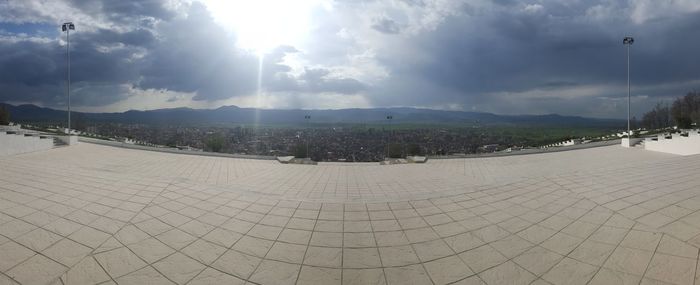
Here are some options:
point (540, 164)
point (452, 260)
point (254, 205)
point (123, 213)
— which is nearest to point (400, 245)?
point (452, 260)

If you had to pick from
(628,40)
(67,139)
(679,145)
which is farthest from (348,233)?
(628,40)

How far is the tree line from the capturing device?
115 ft

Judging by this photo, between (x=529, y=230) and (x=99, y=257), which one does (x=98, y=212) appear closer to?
(x=99, y=257)

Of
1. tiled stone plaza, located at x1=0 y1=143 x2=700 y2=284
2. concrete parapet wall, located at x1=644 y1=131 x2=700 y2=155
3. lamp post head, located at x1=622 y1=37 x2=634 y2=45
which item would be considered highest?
lamp post head, located at x1=622 y1=37 x2=634 y2=45

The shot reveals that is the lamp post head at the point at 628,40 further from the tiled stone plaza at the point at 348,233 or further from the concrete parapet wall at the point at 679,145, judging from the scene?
the tiled stone plaza at the point at 348,233

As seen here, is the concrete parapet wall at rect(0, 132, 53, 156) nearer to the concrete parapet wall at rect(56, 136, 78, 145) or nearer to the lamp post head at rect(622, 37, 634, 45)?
the concrete parapet wall at rect(56, 136, 78, 145)

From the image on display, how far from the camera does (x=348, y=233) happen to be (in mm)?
5297

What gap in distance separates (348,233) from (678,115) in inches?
1979

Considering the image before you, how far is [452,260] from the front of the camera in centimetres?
454

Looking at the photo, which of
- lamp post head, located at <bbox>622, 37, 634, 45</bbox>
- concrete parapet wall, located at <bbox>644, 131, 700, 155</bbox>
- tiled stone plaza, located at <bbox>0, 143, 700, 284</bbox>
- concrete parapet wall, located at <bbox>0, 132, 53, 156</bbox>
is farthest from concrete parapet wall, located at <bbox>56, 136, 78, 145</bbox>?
lamp post head, located at <bbox>622, 37, 634, 45</bbox>

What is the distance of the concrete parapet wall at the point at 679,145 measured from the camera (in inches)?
622

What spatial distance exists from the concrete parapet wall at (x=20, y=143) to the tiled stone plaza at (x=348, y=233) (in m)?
9.12

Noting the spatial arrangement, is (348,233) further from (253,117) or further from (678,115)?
(253,117)

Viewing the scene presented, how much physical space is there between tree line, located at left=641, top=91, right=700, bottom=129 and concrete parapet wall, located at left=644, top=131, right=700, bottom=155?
20.5m
